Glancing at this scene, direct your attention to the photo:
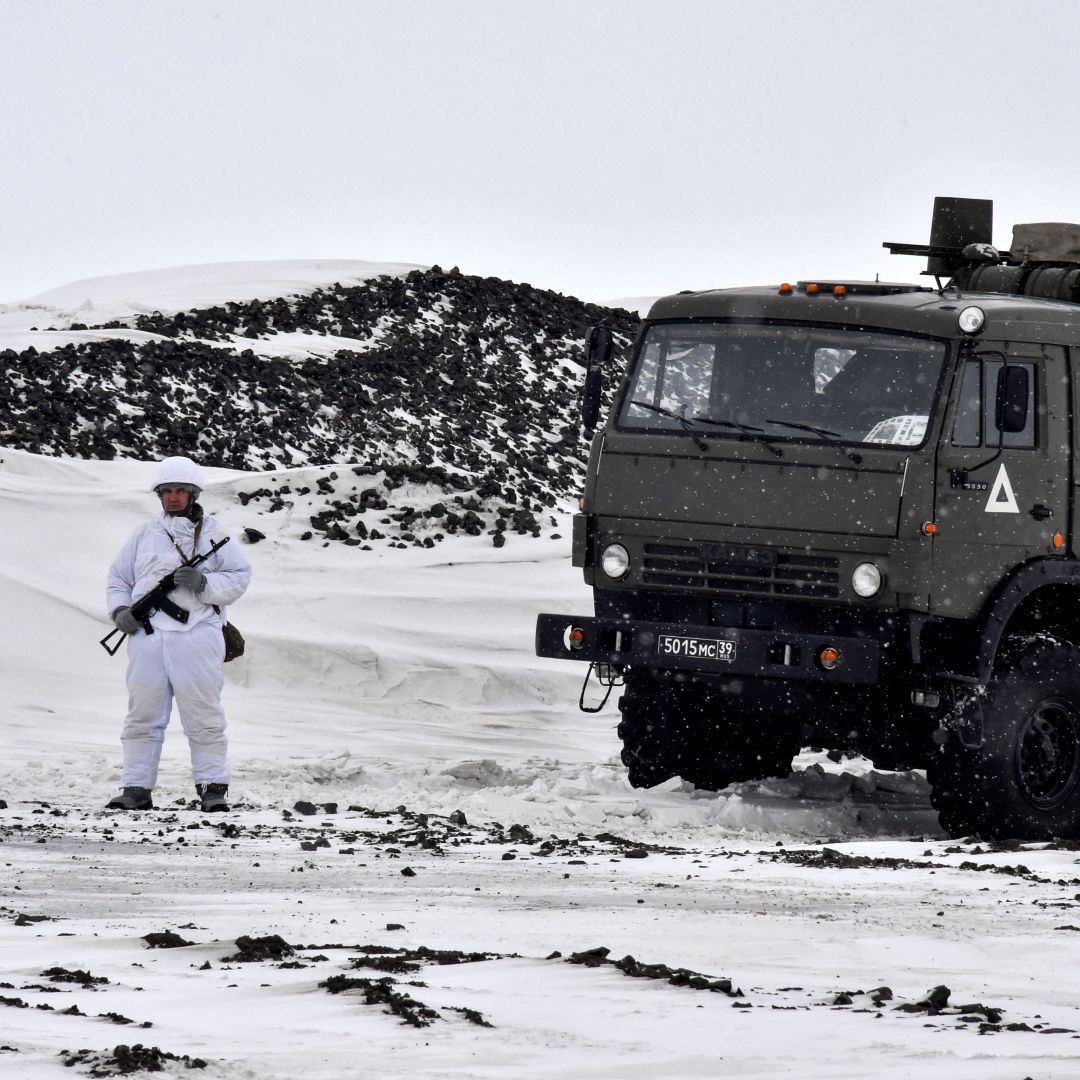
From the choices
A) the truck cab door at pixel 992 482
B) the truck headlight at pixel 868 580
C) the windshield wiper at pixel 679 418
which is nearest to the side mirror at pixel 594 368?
the windshield wiper at pixel 679 418

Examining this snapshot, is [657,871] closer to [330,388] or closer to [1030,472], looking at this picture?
[1030,472]

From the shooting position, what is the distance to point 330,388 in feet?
134

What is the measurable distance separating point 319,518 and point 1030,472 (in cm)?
1270

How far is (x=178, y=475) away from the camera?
11070 mm

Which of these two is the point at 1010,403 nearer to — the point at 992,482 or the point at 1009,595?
the point at 992,482

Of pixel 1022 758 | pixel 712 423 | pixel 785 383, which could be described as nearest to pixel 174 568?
pixel 712 423

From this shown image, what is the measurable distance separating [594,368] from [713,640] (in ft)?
6.06

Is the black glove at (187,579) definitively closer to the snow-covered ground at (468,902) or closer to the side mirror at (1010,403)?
the snow-covered ground at (468,902)

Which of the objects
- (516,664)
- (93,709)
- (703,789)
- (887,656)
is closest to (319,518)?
(516,664)

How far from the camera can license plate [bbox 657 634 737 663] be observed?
423 inches

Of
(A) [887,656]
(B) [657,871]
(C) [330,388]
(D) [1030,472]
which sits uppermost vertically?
(C) [330,388]

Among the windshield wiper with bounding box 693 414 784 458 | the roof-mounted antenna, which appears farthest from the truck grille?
the roof-mounted antenna

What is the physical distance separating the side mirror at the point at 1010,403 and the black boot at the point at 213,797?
4.68 metres

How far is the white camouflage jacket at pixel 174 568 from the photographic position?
10930 mm
